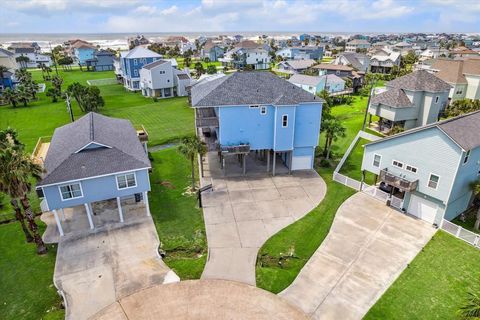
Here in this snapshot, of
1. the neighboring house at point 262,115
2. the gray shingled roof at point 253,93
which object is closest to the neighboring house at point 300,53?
the gray shingled roof at point 253,93

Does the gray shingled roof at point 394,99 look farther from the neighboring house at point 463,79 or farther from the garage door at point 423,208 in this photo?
the garage door at point 423,208

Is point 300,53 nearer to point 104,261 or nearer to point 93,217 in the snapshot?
point 93,217

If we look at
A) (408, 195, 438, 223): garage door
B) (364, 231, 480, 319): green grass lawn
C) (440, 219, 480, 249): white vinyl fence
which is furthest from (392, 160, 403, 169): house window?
(364, 231, 480, 319): green grass lawn

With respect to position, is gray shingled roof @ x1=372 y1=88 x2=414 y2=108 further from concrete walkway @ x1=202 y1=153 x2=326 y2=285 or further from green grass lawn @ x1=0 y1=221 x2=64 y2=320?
green grass lawn @ x1=0 y1=221 x2=64 y2=320

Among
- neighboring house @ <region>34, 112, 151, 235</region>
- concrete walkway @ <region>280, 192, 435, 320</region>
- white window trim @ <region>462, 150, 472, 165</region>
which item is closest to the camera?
concrete walkway @ <region>280, 192, 435, 320</region>

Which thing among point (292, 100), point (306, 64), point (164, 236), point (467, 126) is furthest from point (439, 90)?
point (306, 64)

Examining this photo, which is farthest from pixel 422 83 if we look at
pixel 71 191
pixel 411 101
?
pixel 71 191

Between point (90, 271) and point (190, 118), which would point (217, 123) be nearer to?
point (90, 271)
